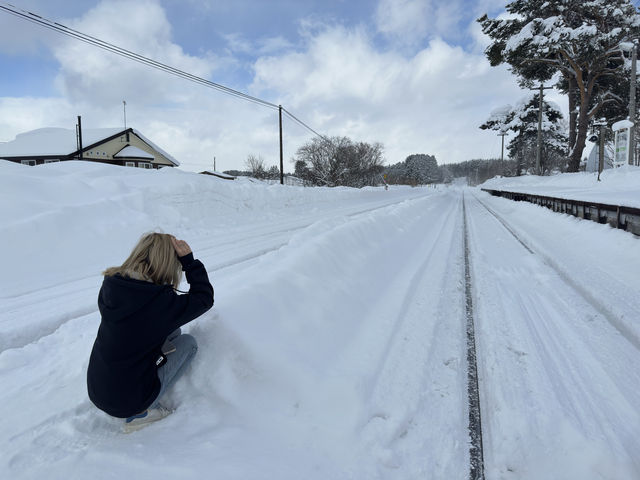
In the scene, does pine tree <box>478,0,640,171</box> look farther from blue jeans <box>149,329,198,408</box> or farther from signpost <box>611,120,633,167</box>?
blue jeans <box>149,329,198,408</box>

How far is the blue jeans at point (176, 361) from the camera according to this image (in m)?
2.35

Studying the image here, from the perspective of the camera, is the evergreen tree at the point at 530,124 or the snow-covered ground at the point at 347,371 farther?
the evergreen tree at the point at 530,124

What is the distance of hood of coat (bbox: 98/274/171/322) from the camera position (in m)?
2.00

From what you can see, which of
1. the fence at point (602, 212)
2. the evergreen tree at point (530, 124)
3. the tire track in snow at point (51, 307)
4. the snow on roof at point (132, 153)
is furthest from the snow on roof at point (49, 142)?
the evergreen tree at point (530, 124)

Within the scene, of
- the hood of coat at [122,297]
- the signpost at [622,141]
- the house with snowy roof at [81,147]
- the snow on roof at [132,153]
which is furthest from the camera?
the snow on roof at [132,153]

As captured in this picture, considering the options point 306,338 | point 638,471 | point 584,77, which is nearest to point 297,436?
point 306,338

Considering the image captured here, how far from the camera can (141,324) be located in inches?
81.0

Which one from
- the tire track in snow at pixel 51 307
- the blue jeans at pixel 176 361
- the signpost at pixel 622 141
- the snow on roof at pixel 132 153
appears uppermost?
the snow on roof at pixel 132 153

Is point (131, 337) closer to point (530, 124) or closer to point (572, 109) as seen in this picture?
point (572, 109)

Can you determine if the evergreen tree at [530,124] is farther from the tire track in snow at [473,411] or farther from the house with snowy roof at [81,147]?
→ the tire track in snow at [473,411]

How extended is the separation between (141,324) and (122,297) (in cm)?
19

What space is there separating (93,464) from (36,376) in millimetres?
1415

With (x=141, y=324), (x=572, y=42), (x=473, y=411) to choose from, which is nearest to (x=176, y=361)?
(x=141, y=324)

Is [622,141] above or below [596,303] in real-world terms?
above
